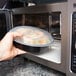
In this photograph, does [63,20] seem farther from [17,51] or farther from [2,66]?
[2,66]

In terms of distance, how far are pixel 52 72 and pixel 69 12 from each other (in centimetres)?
32

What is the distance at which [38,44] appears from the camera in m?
0.64

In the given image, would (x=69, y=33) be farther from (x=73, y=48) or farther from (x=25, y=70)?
(x=25, y=70)

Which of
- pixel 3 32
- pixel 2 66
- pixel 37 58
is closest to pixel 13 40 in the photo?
pixel 37 58

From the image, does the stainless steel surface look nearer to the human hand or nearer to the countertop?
the countertop

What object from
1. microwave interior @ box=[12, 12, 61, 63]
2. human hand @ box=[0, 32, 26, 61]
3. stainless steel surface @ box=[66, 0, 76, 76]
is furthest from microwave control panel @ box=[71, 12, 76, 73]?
human hand @ box=[0, 32, 26, 61]

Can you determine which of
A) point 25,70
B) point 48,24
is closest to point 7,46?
point 25,70

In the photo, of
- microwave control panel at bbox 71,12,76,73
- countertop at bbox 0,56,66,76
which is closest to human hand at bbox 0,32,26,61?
countertop at bbox 0,56,66,76

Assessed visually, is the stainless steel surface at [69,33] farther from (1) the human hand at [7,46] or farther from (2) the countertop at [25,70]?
(1) the human hand at [7,46]

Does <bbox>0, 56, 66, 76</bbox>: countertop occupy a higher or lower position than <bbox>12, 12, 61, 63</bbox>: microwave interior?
lower

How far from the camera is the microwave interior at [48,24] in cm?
73

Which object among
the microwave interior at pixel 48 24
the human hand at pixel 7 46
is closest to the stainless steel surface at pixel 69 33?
the microwave interior at pixel 48 24

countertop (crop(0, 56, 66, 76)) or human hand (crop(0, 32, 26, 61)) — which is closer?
human hand (crop(0, 32, 26, 61))

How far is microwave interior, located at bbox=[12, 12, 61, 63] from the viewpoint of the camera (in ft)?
2.38
